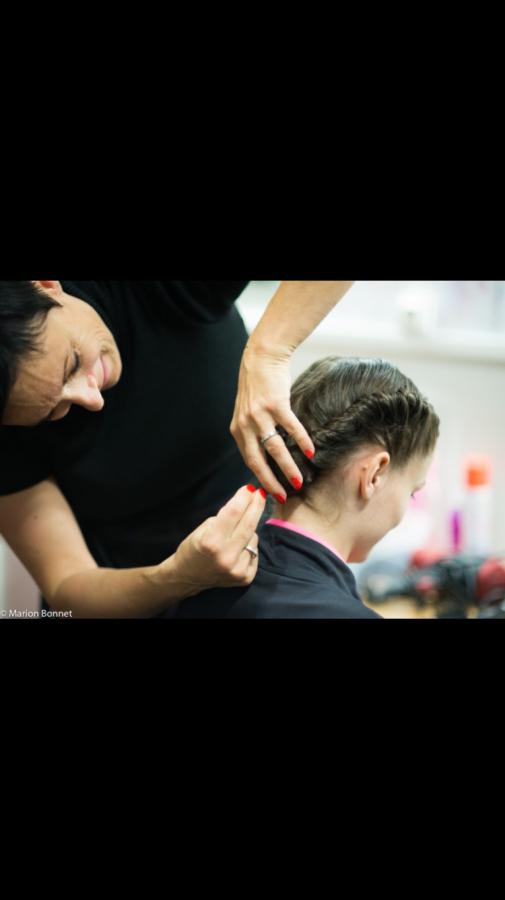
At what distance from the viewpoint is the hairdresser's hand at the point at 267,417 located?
0.85m

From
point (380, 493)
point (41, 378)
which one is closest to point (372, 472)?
point (380, 493)

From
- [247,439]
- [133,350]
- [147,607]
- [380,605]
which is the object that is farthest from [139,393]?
[380,605]

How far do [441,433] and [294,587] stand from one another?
0.89ft

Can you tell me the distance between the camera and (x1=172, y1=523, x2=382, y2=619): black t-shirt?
2.95 ft

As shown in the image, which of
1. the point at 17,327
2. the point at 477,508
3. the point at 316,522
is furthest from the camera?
the point at 477,508

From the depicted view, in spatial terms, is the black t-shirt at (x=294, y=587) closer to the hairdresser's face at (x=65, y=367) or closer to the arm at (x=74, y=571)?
the arm at (x=74, y=571)

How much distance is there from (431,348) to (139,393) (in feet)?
1.44

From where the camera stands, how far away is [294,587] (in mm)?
902

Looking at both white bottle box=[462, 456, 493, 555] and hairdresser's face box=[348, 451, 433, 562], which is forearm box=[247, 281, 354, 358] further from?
white bottle box=[462, 456, 493, 555]

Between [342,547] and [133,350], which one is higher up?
[133,350]

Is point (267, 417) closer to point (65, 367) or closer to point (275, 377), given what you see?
point (275, 377)

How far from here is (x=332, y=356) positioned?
94cm
